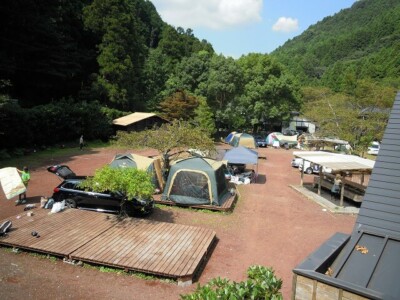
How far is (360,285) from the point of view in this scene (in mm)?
3980

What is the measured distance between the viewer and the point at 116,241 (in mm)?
9828

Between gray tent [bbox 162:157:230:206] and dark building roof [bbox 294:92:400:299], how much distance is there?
321 inches

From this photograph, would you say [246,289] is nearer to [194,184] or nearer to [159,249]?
[159,249]

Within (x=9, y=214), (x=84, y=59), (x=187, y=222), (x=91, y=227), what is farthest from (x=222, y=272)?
(x=84, y=59)

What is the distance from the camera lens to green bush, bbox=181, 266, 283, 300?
3758 millimetres

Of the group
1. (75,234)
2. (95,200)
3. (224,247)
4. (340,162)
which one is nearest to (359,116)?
(340,162)

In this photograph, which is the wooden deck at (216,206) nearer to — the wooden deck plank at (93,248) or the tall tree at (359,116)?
the wooden deck plank at (93,248)

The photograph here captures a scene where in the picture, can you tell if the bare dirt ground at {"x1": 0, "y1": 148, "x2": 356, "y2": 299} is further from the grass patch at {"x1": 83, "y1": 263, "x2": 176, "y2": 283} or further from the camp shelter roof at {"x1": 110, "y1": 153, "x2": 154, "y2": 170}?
the camp shelter roof at {"x1": 110, "y1": 153, "x2": 154, "y2": 170}

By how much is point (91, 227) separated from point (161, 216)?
298 cm

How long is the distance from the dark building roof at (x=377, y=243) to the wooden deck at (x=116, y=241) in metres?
4.38

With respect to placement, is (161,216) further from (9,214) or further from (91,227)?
(9,214)

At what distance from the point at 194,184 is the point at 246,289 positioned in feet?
32.9

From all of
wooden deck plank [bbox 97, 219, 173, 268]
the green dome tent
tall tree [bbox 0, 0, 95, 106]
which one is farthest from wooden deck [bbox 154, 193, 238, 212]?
tall tree [bbox 0, 0, 95, 106]

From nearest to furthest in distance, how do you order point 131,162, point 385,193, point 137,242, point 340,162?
point 385,193 → point 137,242 → point 131,162 → point 340,162
